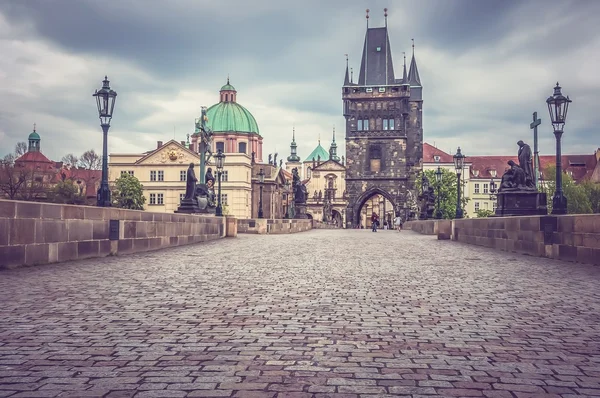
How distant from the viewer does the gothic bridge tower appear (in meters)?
75.6

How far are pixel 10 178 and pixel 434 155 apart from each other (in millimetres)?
66338

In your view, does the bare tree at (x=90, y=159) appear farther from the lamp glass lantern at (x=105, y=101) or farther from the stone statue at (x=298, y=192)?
the lamp glass lantern at (x=105, y=101)

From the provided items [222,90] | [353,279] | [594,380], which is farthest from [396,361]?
[222,90]

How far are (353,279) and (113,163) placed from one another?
76005mm

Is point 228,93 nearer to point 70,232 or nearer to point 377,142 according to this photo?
point 377,142

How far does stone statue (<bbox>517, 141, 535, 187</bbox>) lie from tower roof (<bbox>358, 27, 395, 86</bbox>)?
58.7m

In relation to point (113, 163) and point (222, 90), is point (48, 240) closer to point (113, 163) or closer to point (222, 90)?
point (113, 163)

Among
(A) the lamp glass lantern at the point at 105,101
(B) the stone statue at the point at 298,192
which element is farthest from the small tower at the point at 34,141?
(A) the lamp glass lantern at the point at 105,101

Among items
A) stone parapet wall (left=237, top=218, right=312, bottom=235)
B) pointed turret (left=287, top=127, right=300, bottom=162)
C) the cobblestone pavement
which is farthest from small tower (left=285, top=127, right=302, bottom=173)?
the cobblestone pavement

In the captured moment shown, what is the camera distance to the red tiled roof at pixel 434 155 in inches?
3752

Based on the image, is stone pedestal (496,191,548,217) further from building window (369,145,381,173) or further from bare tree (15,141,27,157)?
building window (369,145,381,173)

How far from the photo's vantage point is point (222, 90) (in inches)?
3748

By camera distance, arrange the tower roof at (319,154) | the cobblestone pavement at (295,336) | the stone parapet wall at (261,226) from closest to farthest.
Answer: the cobblestone pavement at (295,336) < the stone parapet wall at (261,226) < the tower roof at (319,154)

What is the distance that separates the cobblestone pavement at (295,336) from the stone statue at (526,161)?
12.6 metres
